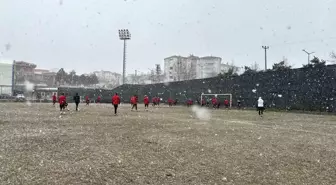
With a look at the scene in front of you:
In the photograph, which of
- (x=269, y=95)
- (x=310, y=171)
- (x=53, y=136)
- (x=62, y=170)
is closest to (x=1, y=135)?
(x=53, y=136)

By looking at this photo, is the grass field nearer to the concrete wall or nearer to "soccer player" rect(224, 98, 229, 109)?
the concrete wall

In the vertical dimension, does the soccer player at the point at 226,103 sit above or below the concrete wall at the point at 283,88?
below

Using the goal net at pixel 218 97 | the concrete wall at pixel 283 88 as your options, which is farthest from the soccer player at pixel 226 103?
the concrete wall at pixel 283 88

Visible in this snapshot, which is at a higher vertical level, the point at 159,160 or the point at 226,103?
the point at 226,103

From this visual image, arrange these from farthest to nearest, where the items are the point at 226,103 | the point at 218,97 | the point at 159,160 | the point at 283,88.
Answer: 1. the point at 218,97
2. the point at 226,103
3. the point at 283,88
4. the point at 159,160

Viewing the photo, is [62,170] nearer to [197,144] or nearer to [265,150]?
[197,144]

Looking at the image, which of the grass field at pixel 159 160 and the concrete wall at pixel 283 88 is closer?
the grass field at pixel 159 160

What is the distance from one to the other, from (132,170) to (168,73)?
119621 millimetres

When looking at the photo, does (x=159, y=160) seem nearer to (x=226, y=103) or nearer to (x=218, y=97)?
(x=226, y=103)

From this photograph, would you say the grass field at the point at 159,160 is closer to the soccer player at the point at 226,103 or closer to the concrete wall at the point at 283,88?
the concrete wall at the point at 283,88

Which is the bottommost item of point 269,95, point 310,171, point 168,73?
point 310,171

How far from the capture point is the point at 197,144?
10125 millimetres

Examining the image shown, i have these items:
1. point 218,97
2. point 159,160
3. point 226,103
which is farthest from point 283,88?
point 159,160

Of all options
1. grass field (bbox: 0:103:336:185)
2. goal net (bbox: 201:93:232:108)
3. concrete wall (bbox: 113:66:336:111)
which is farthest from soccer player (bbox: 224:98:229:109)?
grass field (bbox: 0:103:336:185)
